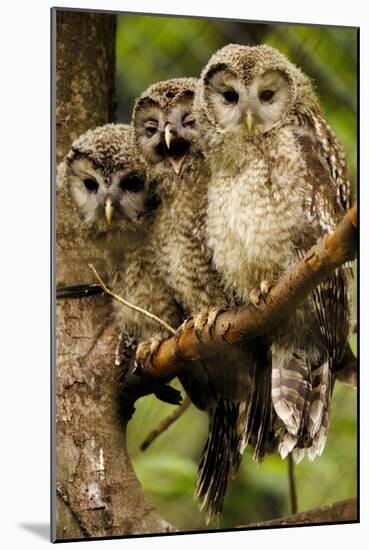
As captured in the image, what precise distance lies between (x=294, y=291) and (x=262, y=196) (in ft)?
0.99

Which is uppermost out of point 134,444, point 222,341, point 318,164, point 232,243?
point 318,164

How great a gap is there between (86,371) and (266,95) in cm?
97

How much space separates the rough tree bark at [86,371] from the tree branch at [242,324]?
0.16 metres

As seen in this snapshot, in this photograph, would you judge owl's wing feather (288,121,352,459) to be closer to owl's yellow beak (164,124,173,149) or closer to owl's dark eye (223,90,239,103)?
owl's dark eye (223,90,239,103)

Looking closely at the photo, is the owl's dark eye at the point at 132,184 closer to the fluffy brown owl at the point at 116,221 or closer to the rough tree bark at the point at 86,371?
the fluffy brown owl at the point at 116,221

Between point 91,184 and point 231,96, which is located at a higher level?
point 231,96

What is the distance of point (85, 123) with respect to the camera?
11.5ft

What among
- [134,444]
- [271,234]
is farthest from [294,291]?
[134,444]

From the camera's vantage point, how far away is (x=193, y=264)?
3521mm

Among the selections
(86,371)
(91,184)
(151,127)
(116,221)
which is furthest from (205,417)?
(151,127)

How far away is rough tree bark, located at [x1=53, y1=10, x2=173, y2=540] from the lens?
11.4 ft

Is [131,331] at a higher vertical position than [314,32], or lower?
lower

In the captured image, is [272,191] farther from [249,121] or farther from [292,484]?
[292,484]

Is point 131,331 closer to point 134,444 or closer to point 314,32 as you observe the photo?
point 134,444
